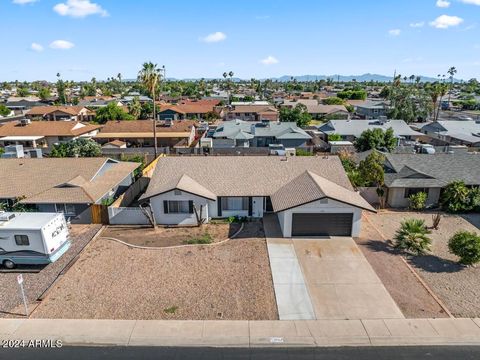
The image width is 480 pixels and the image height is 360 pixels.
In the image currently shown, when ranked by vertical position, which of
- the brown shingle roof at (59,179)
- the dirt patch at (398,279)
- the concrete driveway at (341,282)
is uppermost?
the brown shingle roof at (59,179)

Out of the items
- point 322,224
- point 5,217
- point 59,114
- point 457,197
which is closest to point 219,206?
point 322,224

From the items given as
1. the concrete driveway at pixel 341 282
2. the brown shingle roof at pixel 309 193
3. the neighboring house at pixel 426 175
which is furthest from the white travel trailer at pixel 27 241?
the neighboring house at pixel 426 175

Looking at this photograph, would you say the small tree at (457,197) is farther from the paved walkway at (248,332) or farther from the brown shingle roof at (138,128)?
the brown shingle roof at (138,128)

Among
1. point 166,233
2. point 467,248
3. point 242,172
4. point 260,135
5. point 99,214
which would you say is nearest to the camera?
point 467,248

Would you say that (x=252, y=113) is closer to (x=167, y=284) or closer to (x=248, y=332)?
(x=167, y=284)

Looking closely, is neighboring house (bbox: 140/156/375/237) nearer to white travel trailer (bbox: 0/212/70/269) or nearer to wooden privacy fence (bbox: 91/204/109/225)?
wooden privacy fence (bbox: 91/204/109/225)

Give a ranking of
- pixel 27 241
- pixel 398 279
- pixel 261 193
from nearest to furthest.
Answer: pixel 398 279 < pixel 27 241 < pixel 261 193
